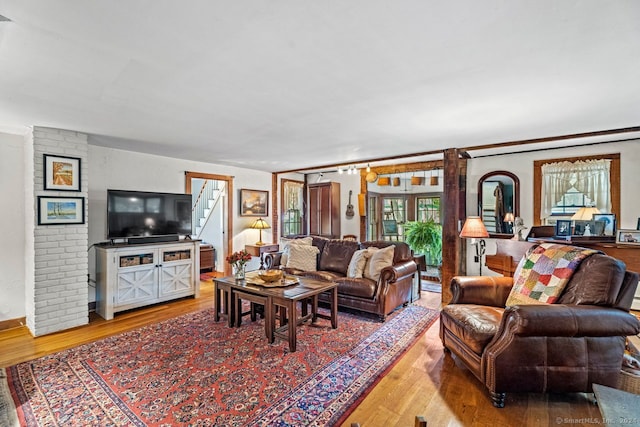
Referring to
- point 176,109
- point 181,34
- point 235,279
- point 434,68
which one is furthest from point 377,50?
point 235,279

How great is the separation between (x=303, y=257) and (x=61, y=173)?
10.4 feet

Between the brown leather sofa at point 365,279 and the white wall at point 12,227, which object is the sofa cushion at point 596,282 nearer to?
the brown leather sofa at point 365,279

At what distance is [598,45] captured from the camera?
168 centimetres

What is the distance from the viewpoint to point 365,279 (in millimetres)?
3807

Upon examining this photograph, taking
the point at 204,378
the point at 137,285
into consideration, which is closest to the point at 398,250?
the point at 204,378

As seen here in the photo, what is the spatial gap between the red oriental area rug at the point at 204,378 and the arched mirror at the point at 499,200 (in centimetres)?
265

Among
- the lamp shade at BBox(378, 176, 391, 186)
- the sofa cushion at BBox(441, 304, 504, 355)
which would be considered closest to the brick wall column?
the sofa cushion at BBox(441, 304, 504, 355)

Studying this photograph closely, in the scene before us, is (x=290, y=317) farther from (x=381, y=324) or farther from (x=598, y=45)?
(x=598, y=45)

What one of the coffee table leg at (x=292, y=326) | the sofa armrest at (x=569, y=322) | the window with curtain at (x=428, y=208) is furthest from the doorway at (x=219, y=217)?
the sofa armrest at (x=569, y=322)

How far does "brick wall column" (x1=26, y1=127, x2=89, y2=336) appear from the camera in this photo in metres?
3.23

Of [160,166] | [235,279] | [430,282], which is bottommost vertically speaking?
[430,282]

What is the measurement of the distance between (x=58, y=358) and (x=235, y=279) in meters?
1.69

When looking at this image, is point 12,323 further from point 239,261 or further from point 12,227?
point 239,261

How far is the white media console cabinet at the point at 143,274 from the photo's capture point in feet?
12.4
